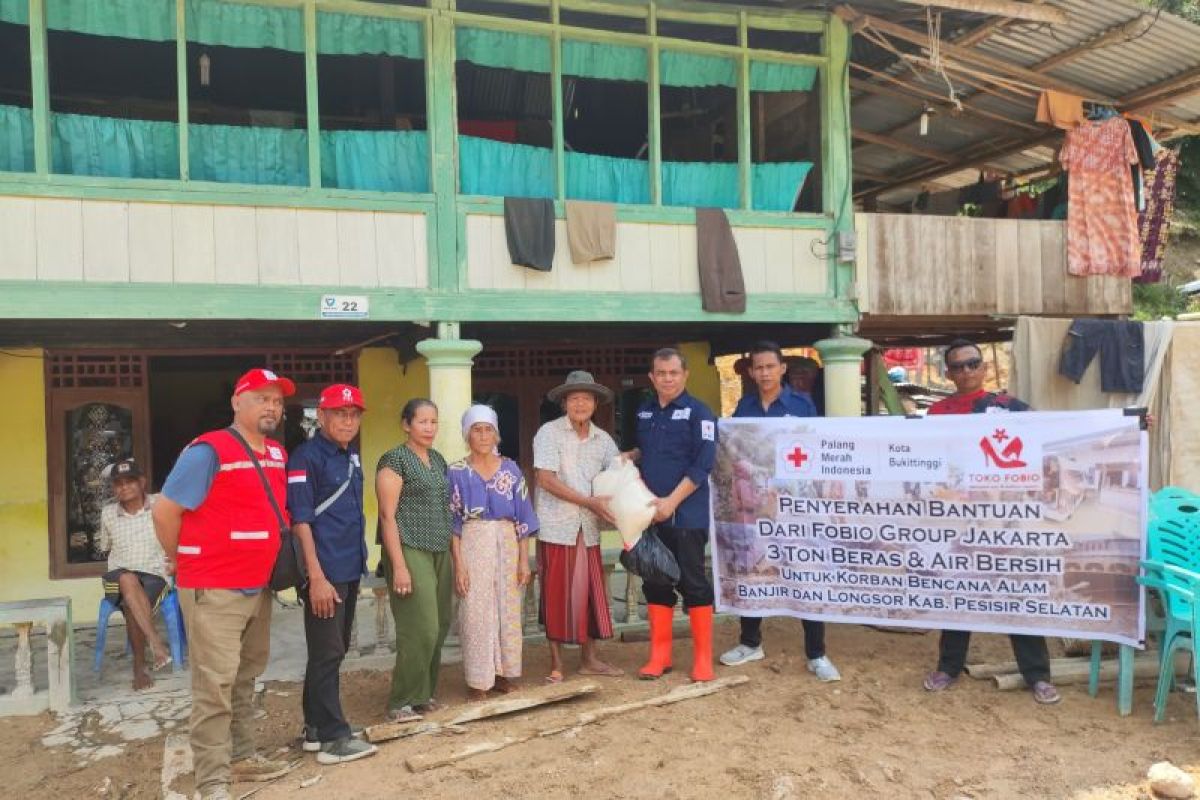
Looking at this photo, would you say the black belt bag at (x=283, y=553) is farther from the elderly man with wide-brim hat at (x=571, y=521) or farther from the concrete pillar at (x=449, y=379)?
the concrete pillar at (x=449, y=379)

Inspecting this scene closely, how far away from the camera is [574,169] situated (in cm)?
699

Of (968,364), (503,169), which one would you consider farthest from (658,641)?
(503,169)

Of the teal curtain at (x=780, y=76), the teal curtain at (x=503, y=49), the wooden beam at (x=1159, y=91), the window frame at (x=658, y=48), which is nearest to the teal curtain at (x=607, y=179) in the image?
the window frame at (x=658, y=48)

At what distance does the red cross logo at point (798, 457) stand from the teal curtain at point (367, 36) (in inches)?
165

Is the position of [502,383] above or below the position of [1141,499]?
above

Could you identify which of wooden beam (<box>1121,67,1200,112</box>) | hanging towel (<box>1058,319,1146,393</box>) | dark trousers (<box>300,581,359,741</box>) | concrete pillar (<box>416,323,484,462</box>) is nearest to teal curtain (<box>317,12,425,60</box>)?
concrete pillar (<box>416,323,484,462</box>)

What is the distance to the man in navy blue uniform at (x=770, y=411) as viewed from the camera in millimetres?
4918

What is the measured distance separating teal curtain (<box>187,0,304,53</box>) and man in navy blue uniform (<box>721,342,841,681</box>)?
13.6 feet

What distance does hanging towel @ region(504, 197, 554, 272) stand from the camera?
6566 mm

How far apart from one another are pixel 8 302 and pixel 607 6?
16.2ft

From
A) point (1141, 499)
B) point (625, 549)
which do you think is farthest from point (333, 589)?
point (1141, 499)

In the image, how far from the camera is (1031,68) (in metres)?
7.94

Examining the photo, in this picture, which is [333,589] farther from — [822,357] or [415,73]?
[415,73]

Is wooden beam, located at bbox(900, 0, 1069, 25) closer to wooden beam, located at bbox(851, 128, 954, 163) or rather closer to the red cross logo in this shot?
wooden beam, located at bbox(851, 128, 954, 163)
